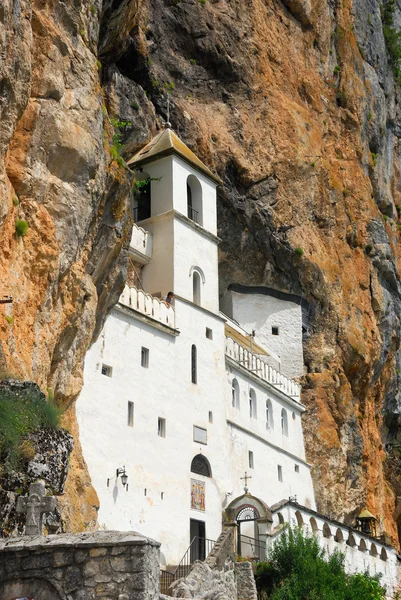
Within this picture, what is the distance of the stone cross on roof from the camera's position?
40.5 feet

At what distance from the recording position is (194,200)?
119 ft

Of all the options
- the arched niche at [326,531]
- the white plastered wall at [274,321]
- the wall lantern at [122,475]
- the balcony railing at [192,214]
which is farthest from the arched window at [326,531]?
the balcony railing at [192,214]

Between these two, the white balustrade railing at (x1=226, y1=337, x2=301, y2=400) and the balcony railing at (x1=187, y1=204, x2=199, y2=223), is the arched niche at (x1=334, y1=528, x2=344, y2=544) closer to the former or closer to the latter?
the white balustrade railing at (x1=226, y1=337, x2=301, y2=400)

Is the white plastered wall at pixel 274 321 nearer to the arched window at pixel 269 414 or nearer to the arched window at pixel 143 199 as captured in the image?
the arched window at pixel 269 414

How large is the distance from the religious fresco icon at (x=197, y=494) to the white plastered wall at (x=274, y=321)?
35.3 ft

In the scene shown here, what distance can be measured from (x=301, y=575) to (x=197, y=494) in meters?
5.01

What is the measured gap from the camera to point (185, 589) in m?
22.0

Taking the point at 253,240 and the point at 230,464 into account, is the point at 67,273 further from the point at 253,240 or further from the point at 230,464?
the point at 253,240

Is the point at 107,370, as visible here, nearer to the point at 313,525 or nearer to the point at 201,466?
the point at 201,466

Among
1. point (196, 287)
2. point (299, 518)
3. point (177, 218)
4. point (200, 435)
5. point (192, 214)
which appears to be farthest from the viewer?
point (192, 214)

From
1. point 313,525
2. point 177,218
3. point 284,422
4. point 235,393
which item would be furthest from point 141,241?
point 313,525

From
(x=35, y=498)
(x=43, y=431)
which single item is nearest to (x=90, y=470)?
(x=43, y=431)

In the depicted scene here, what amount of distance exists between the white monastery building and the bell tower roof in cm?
7

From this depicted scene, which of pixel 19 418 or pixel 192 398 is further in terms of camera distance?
pixel 192 398
